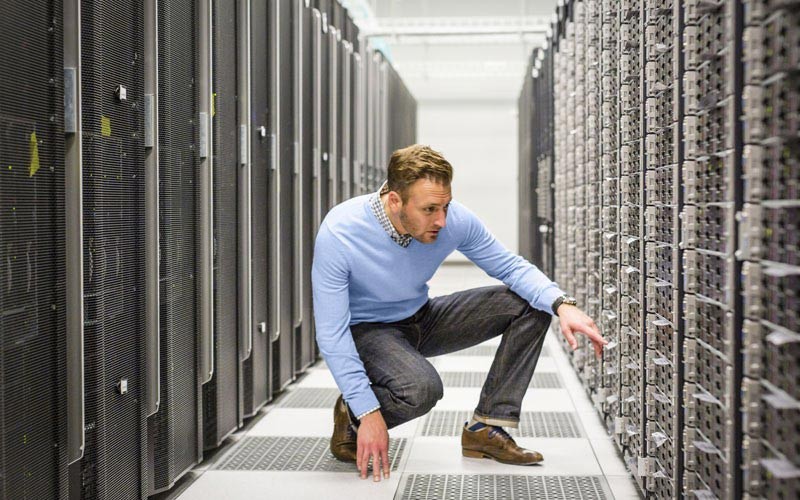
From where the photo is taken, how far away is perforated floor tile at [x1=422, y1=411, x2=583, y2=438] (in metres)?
3.65

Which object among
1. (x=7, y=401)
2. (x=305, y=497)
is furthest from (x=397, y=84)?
(x=7, y=401)

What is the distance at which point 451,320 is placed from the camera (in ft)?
11.0

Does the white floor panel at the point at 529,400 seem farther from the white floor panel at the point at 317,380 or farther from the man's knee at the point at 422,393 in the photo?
the man's knee at the point at 422,393

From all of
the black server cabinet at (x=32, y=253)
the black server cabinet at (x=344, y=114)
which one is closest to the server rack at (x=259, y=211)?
the black server cabinet at (x=32, y=253)

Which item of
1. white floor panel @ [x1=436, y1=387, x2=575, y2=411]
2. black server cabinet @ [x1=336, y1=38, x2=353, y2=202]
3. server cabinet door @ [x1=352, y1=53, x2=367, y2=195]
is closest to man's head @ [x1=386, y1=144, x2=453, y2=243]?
white floor panel @ [x1=436, y1=387, x2=575, y2=411]

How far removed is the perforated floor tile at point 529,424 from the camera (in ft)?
12.0

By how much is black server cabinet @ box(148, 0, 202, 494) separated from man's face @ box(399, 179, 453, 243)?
793mm

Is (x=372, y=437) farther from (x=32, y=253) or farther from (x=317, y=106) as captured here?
(x=317, y=106)

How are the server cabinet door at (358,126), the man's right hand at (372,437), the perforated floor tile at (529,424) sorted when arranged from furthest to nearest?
the server cabinet door at (358,126), the perforated floor tile at (529,424), the man's right hand at (372,437)

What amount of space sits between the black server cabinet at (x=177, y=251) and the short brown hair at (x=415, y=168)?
30.0 inches

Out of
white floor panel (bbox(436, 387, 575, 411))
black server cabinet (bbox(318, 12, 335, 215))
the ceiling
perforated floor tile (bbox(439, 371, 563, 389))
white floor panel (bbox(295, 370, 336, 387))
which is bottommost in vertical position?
white floor panel (bbox(295, 370, 336, 387))

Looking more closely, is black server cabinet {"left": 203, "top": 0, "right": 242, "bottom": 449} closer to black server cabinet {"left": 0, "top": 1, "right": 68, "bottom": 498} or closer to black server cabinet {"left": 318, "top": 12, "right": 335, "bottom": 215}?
black server cabinet {"left": 0, "top": 1, "right": 68, "bottom": 498}

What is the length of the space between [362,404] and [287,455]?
734mm

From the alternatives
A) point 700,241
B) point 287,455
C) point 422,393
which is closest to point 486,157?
point 287,455
